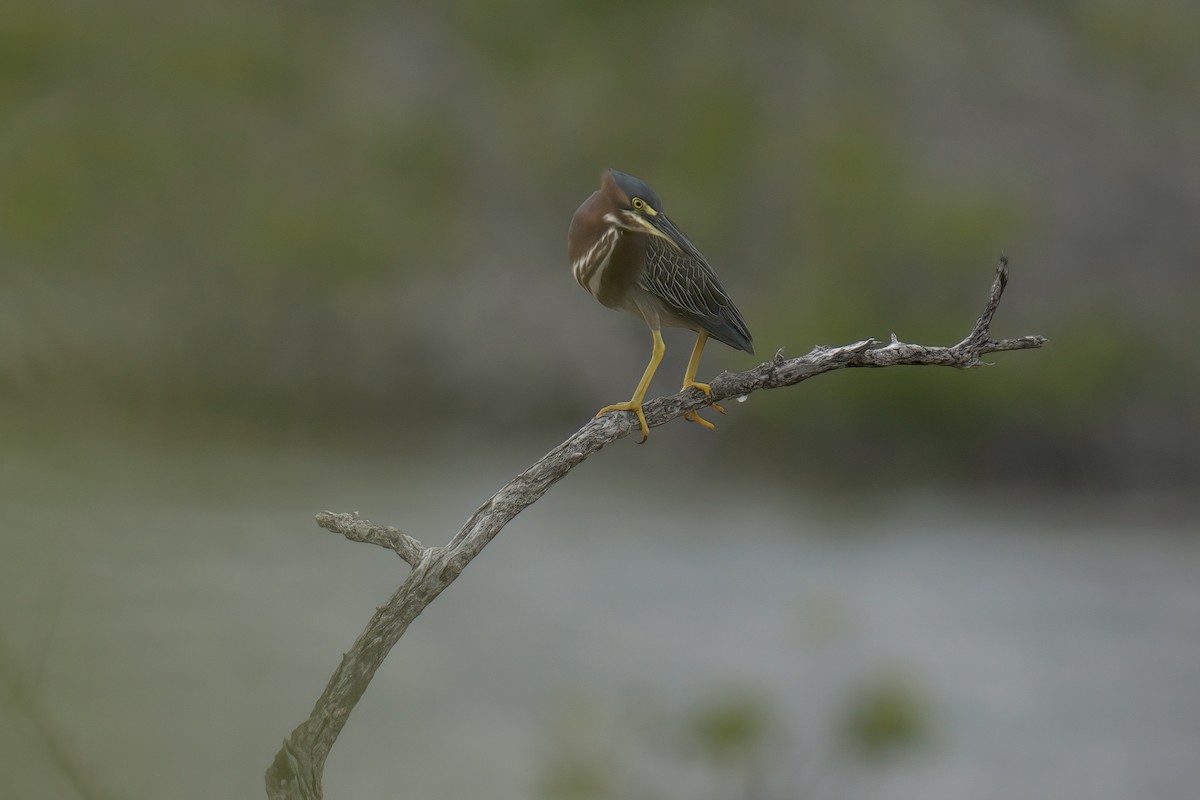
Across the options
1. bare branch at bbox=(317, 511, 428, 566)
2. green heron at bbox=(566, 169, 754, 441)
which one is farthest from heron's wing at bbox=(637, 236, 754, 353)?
bare branch at bbox=(317, 511, 428, 566)

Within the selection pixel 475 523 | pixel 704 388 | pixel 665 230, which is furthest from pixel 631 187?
pixel 475 523

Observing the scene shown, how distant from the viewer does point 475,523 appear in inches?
43.6

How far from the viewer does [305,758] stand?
1.03 metres

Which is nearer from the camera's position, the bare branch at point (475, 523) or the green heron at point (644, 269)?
the bare branch at point (475, 523)

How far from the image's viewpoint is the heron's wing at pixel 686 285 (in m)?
1.24

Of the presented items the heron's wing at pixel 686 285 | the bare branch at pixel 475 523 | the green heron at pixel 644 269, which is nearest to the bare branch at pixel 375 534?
the bare branch at pixel 475 523

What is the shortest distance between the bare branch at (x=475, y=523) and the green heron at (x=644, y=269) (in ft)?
0.18

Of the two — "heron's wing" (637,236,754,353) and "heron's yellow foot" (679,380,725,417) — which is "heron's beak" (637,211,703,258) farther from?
"heron's yellow foot" (679,380,725,417)

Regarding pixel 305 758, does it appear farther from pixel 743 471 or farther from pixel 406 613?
pixel 743 471

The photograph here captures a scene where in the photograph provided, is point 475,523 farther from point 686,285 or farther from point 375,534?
point 686,285

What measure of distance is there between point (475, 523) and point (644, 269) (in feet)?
1.17

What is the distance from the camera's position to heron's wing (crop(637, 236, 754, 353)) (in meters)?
1.24

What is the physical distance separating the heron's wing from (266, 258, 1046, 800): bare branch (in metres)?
0.08

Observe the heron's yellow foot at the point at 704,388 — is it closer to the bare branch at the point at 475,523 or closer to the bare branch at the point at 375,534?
the bare branch at the point at 475,523
